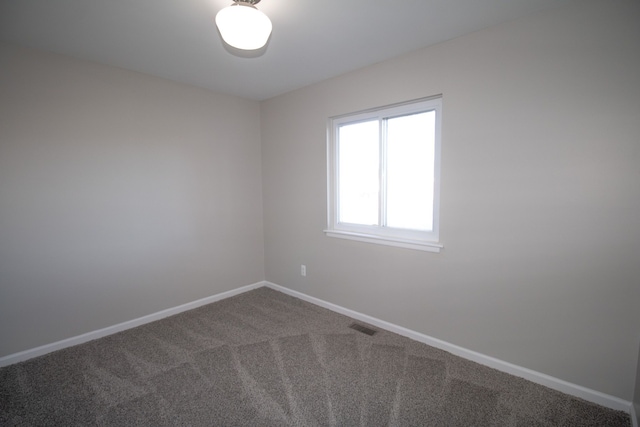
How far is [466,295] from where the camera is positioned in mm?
2252

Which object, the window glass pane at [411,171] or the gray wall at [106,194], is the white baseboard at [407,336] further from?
the window glass pane at [411,171]

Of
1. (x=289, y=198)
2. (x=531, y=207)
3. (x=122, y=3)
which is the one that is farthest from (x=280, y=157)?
(x=531, y=207)

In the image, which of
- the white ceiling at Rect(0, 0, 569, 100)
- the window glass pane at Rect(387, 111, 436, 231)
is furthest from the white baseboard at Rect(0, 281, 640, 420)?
the white ceiling at Rect(0, 0, 569, 100)

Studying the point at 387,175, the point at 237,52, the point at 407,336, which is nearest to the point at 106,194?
the point at 237,52

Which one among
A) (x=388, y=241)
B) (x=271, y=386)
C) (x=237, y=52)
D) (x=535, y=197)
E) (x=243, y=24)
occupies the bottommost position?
(x=271, y=386)

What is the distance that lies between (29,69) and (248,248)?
8.40 feet

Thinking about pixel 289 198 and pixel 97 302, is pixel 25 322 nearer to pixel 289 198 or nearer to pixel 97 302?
pixel 97 302

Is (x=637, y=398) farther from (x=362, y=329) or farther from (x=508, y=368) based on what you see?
(x=362, y=329)

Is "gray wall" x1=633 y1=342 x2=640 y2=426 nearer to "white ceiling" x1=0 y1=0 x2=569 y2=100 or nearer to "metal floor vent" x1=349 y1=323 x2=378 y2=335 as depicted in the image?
"metal floor vent" x1=349 y1=323 x2=378 y2=335

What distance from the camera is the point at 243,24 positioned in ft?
5.11

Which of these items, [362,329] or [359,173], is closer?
[362,329]

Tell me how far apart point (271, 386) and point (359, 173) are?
2030mm

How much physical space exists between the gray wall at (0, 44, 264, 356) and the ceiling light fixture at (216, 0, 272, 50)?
1658mm

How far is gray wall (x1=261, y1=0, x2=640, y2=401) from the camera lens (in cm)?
165
